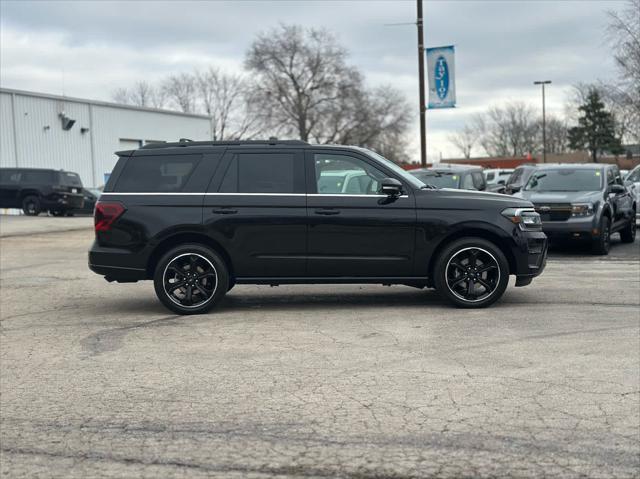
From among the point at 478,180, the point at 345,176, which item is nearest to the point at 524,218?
the point at 345,176

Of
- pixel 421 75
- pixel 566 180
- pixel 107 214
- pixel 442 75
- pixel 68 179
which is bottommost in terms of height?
pixel 107 214

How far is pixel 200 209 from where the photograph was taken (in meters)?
8.81

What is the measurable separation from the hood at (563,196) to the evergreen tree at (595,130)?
8147 centimetres

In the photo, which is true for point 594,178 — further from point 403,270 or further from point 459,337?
point 459,337

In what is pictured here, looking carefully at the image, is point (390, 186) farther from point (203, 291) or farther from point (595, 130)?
point (595, 130)

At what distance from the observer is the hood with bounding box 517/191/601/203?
14.5 meters

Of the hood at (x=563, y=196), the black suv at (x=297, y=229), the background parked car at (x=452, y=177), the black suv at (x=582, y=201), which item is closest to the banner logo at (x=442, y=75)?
the background parked car at (x=452, y=177)

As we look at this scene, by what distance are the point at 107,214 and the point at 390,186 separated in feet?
10.3

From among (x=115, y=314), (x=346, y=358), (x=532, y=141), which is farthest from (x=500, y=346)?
(x=532, y=141)

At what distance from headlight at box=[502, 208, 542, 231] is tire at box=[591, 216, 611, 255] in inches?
239

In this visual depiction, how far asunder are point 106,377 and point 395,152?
70931 mm

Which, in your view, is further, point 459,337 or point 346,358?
point 459,337

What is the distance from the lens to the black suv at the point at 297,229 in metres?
8.79

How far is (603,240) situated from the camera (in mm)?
14773
